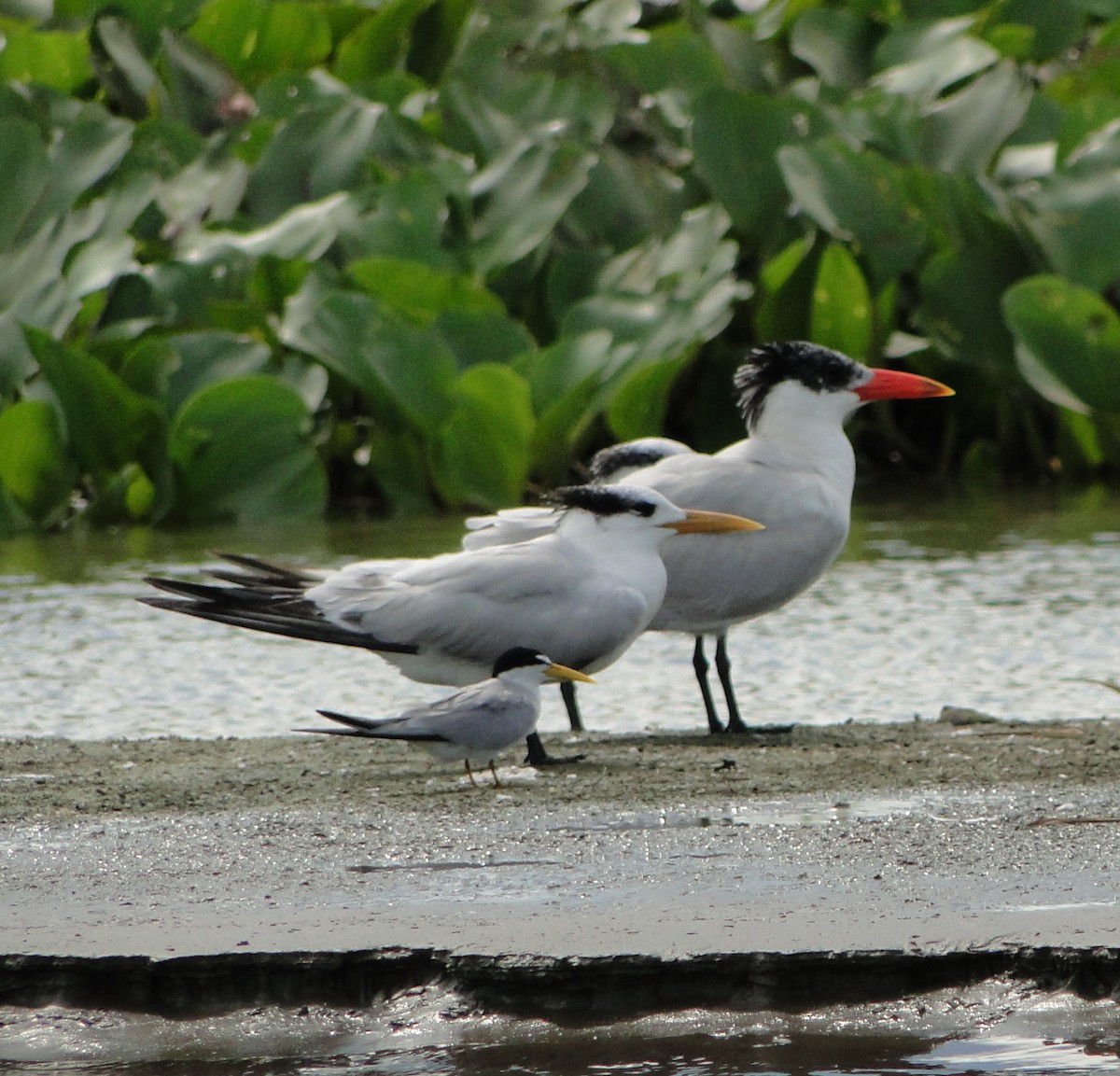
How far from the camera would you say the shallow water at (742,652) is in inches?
209

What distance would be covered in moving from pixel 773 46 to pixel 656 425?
3.15 metres

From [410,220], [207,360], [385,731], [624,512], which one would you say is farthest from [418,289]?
[385,731]

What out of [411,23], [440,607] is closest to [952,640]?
[440,607]

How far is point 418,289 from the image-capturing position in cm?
893

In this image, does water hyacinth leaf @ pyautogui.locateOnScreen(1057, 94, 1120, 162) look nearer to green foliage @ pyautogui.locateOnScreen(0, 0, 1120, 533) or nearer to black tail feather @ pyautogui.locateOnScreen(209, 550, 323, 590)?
green foliage @ pyautogui.locateOnScreen(0, 0, 1120, 533)

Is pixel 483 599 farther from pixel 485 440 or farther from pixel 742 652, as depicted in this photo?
pixel 485 440

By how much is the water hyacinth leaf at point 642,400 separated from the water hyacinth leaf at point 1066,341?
1.49m

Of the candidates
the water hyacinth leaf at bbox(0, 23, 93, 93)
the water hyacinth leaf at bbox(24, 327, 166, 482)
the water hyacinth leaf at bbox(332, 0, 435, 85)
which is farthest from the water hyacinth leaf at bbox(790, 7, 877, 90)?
the water hyacinth leaf at bbox(24, 327, 166, 482)

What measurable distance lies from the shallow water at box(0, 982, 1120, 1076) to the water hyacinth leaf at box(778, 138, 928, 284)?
6684mm

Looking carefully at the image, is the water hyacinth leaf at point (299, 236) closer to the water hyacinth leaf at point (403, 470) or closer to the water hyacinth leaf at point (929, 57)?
the water hyacinth leaf at point (403, 470)

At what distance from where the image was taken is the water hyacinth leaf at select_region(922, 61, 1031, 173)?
973cm

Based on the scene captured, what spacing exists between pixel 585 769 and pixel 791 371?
4.97ft

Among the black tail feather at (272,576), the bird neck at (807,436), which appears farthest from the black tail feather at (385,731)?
the bird neck at (807,436)

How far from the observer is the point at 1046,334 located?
895cm
